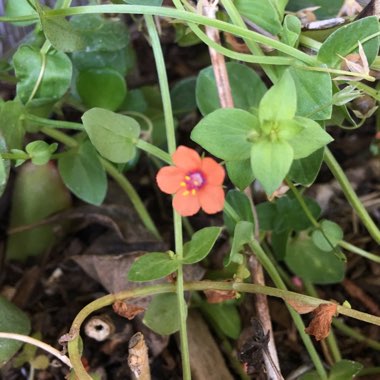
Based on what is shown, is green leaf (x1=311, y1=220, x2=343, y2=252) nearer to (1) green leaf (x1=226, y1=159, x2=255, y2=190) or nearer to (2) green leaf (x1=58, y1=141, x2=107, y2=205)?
(1) green leaf (x1=226, y1=159, x2=255, y2=190)

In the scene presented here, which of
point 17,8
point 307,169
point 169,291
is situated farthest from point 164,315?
point 17,8

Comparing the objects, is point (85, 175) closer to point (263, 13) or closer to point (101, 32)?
point (101, 32)

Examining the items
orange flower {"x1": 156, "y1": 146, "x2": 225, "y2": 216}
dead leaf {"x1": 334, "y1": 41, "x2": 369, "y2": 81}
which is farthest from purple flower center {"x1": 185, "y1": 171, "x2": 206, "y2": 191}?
dead leaf {"x1": 334, "y1": 41, "x2": 369, "y2": 81}

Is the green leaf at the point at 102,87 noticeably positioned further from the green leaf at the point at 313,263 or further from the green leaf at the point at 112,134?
the green leaf at the point at 313,263

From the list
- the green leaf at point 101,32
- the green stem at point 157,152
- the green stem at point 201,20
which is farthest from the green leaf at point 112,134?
the green leaf at point 101,32

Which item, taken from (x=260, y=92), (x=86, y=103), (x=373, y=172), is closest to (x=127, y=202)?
(x=86, y=103)

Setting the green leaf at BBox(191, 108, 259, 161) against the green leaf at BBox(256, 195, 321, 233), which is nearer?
the green leaf at BBox(191, 108, 259, 161)
